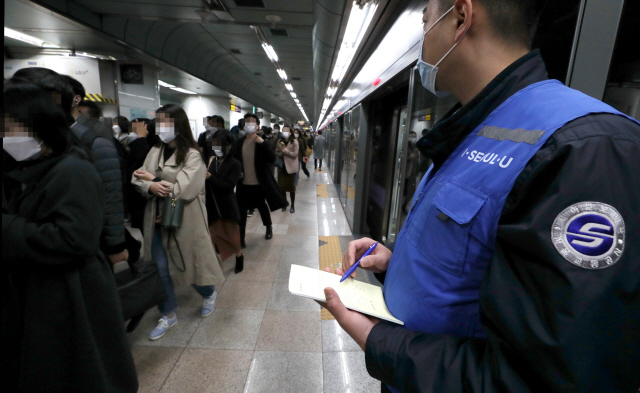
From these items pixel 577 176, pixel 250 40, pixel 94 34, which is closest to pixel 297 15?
pixel 250 40

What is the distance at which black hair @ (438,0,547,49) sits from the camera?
0.73m

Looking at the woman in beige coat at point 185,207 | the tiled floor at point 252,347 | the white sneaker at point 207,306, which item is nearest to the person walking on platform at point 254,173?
the tiled floor at point 252,347

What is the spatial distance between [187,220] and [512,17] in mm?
2499

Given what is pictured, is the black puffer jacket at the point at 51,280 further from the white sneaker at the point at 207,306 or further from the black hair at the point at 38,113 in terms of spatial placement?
the white sneaker at the point at 207,306

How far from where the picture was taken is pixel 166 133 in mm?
2434

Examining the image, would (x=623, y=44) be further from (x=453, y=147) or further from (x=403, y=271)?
(x=403, y=271)

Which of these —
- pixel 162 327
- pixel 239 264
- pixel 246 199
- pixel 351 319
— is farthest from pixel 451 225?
pixel 246 199

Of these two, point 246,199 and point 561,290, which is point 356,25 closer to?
point 246,199

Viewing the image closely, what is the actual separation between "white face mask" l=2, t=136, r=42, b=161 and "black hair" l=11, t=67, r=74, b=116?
1.45ft

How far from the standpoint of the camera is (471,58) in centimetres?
79

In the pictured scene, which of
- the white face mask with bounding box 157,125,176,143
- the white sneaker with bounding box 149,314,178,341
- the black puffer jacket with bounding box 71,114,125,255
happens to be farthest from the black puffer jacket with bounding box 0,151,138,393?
the white sneaker with bounding box 149,314,178,341

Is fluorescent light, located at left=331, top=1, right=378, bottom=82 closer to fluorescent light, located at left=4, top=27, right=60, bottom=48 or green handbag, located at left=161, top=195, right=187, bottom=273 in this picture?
green handbag, located at left=161, top=195, right=187, bottom=273

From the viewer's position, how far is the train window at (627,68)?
848 mm

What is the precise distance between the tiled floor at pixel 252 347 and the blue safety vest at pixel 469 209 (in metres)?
1.86
